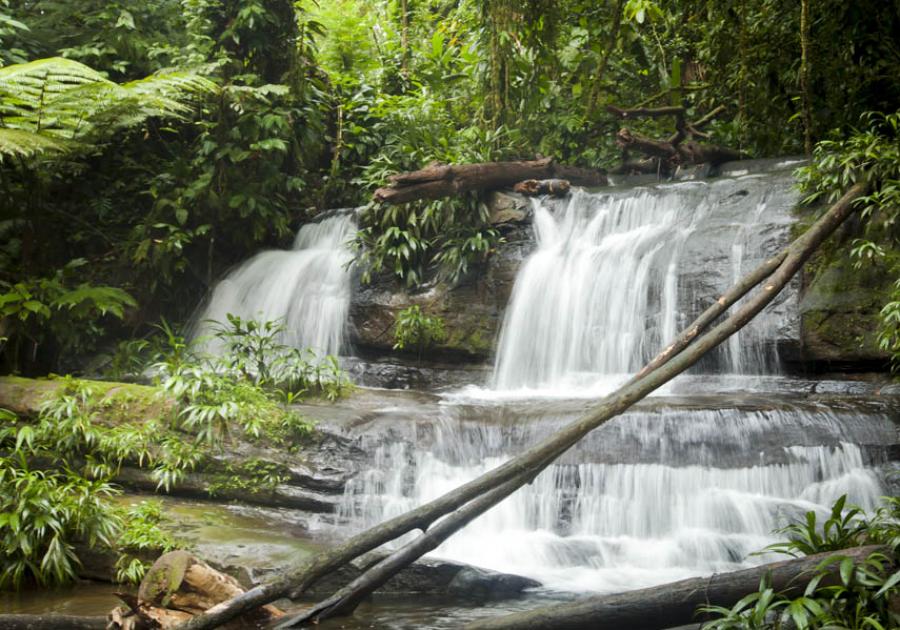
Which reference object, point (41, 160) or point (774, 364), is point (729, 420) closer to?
point (774, 364)

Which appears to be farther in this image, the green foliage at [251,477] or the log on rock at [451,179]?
the log on rock at [451,179]

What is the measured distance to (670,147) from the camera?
37.9 ft

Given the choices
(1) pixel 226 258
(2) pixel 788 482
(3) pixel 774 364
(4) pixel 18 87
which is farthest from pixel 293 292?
(2) pixel 788 482

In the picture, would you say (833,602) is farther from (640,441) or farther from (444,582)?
(640,441)

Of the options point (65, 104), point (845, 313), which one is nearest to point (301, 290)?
point (65, 104)

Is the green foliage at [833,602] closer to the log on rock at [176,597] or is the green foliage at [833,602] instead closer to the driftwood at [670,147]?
the log on rock at [176,597]

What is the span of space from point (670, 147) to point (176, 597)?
31.2 feet

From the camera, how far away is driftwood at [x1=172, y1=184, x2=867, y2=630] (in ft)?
12.8

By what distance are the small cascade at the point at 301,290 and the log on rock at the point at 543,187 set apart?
8.18ft

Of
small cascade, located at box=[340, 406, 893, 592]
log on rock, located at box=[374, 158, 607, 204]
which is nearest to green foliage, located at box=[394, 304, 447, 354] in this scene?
log on rock, located at box=[374, 158, 607, 204]

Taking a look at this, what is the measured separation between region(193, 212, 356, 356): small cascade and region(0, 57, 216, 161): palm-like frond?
2.77 metres

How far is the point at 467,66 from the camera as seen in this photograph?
12820 millimetres

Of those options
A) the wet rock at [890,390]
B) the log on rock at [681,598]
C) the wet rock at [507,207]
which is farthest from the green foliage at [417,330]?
the log on rock at [681,598]

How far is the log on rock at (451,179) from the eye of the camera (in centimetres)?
982
